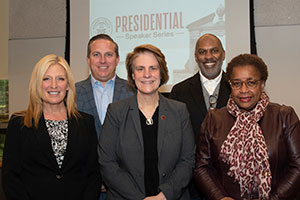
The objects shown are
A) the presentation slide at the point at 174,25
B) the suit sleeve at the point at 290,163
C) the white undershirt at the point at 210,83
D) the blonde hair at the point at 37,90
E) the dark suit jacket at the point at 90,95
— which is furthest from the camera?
the presentation slide at the point at 174,25

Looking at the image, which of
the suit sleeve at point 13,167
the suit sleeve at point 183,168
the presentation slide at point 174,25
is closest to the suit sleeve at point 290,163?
the suit sleeve at point 183,168

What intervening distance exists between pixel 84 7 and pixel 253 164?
3993 millimetres

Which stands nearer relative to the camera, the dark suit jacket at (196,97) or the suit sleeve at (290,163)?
the suit sleeve at (290,163)

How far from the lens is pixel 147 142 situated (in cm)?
232

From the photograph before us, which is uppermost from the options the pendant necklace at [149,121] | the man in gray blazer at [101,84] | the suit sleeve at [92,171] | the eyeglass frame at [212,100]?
the man in gray blazer at [101,84]

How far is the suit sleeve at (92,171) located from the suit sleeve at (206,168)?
0.76 m

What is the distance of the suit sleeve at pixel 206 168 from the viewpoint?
7.49ft

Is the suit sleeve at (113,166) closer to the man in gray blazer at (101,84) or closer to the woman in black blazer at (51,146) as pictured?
the woman in black blazer at (51,146)

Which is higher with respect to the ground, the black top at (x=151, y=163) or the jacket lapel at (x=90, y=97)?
the jacket lapel at (x=90, y=97)

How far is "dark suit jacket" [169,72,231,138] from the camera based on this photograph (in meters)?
2.96

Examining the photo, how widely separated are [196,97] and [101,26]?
2649mm

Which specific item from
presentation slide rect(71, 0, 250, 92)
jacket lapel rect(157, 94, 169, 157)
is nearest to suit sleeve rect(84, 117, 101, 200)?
jacket lapel rect(157, 94, 169, 157)

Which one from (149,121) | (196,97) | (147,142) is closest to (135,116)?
(149,121)

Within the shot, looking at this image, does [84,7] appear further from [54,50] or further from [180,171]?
[180,171]
